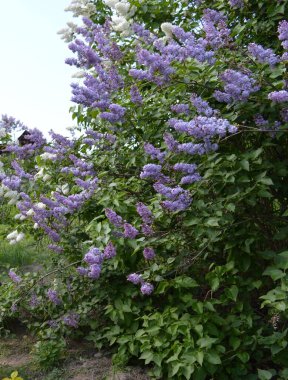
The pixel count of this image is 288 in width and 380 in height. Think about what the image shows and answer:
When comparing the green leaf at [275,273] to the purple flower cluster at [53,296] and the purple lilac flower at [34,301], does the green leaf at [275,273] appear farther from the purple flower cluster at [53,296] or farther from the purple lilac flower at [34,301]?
the purple lilac flower at [34,301]

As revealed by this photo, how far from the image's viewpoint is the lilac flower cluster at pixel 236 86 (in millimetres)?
2305

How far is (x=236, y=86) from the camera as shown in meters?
2.32

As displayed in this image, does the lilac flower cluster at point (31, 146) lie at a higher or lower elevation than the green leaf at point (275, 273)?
higher

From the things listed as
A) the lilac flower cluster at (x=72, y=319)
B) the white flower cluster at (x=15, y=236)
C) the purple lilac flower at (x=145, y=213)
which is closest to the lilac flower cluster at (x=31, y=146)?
the white flower cluster at (x=15, y=236)

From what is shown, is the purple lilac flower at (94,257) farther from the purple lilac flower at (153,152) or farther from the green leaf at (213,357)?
the green leaf at (213,357)

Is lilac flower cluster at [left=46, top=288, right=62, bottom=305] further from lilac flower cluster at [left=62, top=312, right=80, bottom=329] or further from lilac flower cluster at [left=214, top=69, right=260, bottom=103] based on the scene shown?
lilac flower cluster at [left=214, top=69, right=260, bottom=103]

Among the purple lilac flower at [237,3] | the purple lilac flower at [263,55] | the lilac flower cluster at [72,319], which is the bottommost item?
the lilac flower cluster at [72,319]

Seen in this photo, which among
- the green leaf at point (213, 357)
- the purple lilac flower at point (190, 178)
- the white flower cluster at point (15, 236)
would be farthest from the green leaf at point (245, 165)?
the white flower cluster at point (15, 236)

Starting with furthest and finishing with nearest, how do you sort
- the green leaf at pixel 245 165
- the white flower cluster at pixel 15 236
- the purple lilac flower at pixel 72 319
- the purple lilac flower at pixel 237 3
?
the white flower cluster at pixel 15 236, the purple lilac flower at pixel 72 319, the purple lilac flower at pixel 237 3, the green leaf at pixel 245 165

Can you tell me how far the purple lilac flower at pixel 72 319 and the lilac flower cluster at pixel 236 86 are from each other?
5.72 ft

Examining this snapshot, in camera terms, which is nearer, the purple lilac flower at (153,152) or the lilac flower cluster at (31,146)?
the purple lilac flower at (153,152)

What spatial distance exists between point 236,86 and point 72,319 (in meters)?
1.85

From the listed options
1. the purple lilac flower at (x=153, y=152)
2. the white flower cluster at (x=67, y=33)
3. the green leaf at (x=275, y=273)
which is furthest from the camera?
the white flower cluster at (x=67, y=33)

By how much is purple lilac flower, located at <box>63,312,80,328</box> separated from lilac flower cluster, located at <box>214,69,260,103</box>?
5.72ft
